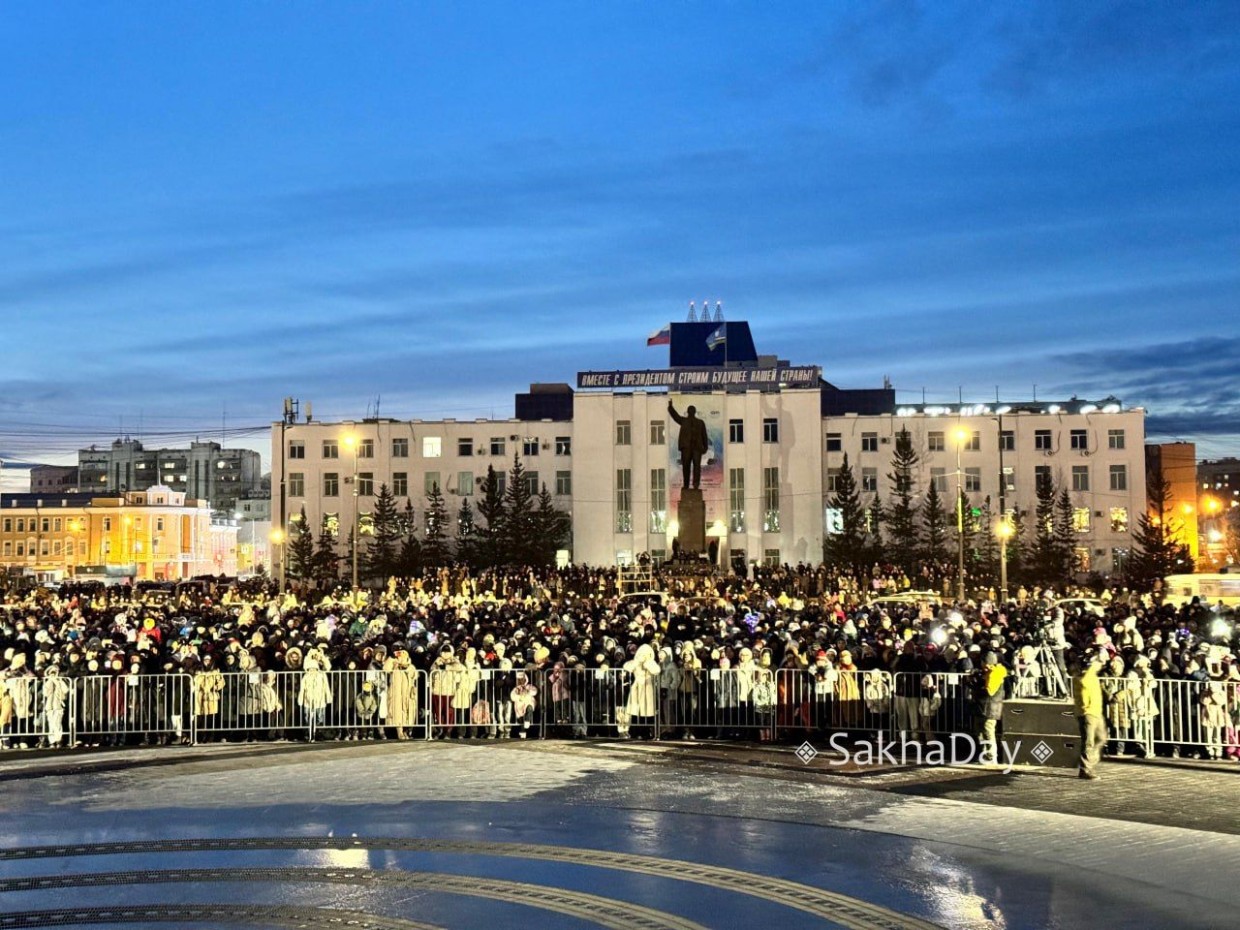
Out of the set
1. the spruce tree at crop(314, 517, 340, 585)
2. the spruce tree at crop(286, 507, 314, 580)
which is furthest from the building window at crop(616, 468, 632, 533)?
the spruce tree at crop(286, 507, 314, 580)

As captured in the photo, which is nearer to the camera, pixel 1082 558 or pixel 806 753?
pixel 806 753

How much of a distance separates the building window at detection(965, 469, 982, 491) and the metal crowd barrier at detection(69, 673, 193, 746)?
70109 millimetres

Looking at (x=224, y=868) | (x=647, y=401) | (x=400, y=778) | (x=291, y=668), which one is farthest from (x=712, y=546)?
(x=224, y=868)

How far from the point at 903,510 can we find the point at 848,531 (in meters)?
3.56

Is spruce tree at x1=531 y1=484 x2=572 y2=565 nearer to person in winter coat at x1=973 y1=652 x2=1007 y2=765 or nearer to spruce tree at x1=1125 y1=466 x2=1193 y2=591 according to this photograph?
spruce tree at x1=1125 y1=466 x2=1193 y2=591

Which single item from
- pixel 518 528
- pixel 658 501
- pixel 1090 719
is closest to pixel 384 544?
pixel 518 528

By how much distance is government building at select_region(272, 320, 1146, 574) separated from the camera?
83062mm

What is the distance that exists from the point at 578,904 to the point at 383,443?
79898 mm

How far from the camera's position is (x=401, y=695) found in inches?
816

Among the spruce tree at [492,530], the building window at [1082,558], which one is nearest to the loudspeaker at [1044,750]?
the spruce tree at [492,530]

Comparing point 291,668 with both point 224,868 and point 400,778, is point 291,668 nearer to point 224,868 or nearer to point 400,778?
point 400,778

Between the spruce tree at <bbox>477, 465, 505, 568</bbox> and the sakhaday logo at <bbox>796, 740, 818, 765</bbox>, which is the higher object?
the spruce tree at <bbox>477, 465, 505, 568</bbox>

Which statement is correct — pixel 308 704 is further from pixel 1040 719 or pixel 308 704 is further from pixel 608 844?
pixel 1040 719

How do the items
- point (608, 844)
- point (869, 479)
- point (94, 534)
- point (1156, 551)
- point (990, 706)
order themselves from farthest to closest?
point (94, 534), point (869, 479), point (1156, 551), point (990, 706), point (608, 844)
